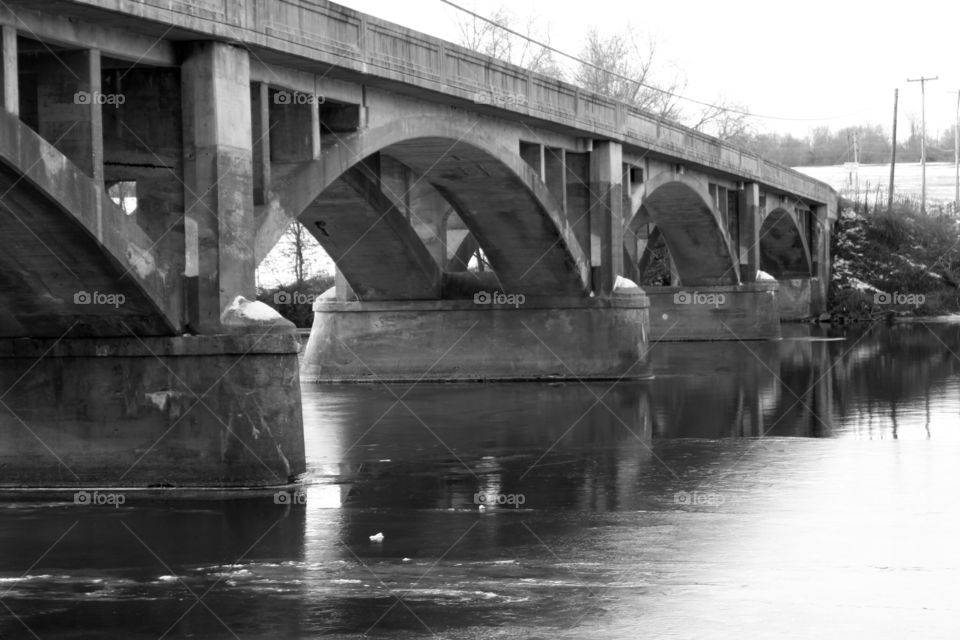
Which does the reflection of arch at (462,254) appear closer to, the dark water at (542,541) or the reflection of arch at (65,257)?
the dark water at (542,541)

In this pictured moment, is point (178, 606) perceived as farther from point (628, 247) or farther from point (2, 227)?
point (628, 247)

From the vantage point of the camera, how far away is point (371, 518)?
610 inches

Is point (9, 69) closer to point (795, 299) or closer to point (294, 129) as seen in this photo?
point (294, 129)

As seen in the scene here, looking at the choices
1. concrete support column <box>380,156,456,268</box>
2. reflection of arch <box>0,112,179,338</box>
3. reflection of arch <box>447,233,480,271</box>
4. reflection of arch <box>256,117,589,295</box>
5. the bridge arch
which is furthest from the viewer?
the bridge arch

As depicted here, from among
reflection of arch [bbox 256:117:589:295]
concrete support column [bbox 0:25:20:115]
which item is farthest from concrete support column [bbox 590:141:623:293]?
concrete support column [bbox 0:25:20:115]

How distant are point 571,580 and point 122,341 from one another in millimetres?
7537

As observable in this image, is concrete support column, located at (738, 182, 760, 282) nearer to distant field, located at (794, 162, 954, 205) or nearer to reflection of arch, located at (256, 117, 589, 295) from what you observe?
reflection of arch, located at (256, 117, 589, 295)

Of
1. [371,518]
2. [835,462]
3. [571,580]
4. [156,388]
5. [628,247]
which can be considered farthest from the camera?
[628,247]

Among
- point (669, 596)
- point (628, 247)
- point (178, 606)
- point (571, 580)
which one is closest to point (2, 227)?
point (178, 606)

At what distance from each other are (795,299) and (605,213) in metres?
34.2

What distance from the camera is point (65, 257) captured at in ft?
Result: 52.5

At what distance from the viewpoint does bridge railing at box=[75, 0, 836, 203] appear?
57.4 feet

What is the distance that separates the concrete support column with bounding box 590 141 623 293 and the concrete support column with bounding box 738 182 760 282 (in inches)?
752

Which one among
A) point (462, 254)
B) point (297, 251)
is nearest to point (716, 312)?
point (462, 254)
